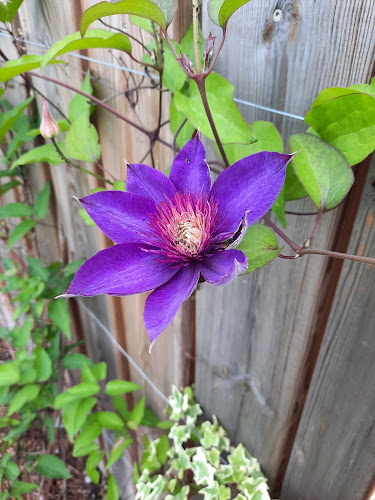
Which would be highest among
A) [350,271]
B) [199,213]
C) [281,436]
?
[199,213]

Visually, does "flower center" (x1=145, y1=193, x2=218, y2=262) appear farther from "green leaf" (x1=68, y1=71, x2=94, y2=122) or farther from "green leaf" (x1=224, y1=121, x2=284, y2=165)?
"green leaf" (x1=68, y1=71, x2=94, y2=122)

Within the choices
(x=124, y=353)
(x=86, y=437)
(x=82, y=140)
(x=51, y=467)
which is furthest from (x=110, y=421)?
(x=82, y=140)

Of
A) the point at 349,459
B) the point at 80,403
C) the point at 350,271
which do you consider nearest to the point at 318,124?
the point at 350,271

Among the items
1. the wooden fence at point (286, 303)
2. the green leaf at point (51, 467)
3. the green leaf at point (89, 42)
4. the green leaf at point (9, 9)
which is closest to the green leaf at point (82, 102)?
the wooden fence at point (286, 303)

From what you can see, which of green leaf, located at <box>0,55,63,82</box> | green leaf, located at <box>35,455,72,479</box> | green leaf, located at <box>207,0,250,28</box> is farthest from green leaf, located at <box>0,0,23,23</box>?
green leaf, located at <box>35,455,72,479</box>

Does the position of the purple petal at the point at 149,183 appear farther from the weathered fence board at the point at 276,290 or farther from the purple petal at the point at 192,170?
the weathered fence board at the point at 276,290

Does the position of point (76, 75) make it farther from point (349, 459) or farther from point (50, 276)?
point (349, 459)
